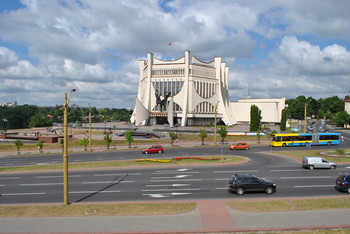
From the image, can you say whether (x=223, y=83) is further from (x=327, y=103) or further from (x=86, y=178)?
(x=327, y=103)

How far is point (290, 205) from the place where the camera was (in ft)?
54.2

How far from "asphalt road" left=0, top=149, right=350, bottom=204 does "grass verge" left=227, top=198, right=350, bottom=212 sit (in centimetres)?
217

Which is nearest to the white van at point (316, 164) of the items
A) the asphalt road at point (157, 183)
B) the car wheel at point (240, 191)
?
the asphalt road at point (157, 183)

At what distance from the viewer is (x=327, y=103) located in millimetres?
194125

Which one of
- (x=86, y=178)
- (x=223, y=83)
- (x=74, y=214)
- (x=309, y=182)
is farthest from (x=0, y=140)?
(x=223, y=83)

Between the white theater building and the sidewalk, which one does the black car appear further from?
the white theater building

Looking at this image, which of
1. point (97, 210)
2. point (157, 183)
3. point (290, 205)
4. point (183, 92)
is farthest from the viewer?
point (183, 92)

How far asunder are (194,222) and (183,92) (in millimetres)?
88544

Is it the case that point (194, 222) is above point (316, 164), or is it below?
below

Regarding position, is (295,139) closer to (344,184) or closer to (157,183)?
(344,184)

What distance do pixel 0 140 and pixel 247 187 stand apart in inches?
2563

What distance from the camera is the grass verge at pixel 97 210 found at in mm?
15664

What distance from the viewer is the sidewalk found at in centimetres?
1334

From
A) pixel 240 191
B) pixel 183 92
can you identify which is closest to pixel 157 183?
pixel 240 191
